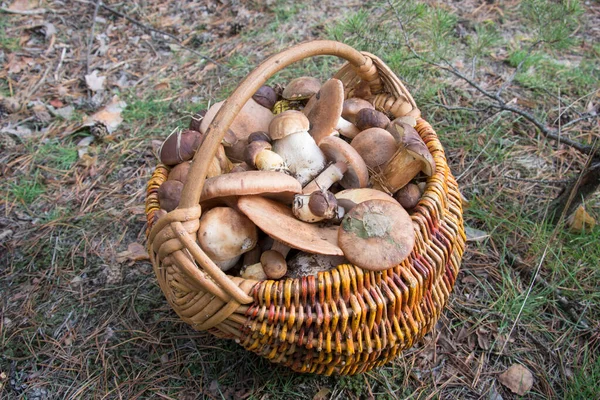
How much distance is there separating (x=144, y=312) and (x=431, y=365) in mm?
1481

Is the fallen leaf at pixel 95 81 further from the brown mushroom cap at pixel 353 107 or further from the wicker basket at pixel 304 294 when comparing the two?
the wicker basket at pixel 304 294

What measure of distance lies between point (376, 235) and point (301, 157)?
59cm

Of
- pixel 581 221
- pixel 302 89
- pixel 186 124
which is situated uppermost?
pixel 302 89

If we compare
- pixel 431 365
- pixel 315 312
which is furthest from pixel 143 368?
pixel 431 365

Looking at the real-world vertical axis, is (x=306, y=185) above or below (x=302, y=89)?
below

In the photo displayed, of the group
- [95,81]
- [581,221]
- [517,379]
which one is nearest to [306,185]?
[517,379]

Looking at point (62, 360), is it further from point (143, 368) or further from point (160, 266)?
point (160, 266)

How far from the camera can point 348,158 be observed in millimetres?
1923

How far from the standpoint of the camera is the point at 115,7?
435 cm

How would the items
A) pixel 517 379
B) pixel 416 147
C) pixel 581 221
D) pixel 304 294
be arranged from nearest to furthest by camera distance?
pixel 304 294
pixel 416 147
pixel 517 379
pixel 581 221

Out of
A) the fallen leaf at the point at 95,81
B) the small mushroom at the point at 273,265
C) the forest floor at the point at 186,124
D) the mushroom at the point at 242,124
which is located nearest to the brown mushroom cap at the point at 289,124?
the mushroom at the point at 242,124

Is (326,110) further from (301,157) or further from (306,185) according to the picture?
(306,185)

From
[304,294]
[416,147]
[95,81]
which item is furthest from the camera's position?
[95,81]

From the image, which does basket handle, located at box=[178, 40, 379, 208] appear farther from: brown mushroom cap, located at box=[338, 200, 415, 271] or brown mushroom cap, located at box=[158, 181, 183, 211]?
brown mushroom cap, located at box=[338, 200, 415, 271]
